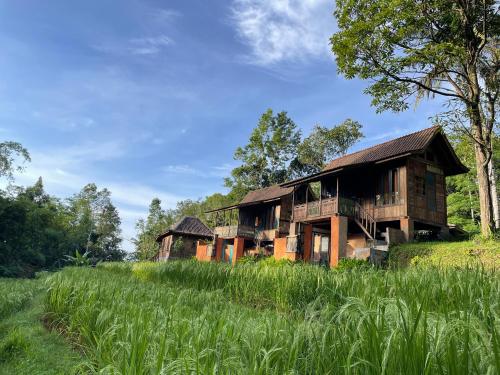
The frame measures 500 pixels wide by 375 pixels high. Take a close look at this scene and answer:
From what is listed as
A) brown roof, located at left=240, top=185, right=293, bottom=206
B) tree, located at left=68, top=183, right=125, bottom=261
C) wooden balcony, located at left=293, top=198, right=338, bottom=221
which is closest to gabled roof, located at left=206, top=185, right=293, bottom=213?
brown roof, located at left=240, top=185, right=293, bottom=206

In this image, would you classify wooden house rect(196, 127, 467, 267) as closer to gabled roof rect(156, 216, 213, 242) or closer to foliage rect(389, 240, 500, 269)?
foliage rect(389, 240, 500, 269)

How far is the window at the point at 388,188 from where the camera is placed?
17859 millimetres

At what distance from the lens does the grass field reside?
233 cm

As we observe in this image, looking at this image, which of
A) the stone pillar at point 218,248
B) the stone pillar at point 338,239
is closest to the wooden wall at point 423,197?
the stone pillar at point 338,239

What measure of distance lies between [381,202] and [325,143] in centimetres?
2211

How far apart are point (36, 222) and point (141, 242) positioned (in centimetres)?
1532

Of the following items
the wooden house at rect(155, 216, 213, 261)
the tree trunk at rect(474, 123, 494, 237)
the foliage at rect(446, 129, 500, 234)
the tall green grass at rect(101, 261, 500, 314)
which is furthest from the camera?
the wooden house at rect(155, 216, 213, 261)

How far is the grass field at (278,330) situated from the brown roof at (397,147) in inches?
463

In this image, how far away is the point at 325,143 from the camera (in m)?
39.9

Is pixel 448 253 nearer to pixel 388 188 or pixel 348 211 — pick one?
pixel 388 188

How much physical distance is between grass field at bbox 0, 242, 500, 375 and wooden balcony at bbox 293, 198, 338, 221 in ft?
34.9

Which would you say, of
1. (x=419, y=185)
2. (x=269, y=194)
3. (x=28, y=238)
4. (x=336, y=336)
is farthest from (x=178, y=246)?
(x=336, y=336)

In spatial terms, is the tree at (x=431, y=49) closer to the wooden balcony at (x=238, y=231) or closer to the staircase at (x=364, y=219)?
the staircase at (x=364, y=219)

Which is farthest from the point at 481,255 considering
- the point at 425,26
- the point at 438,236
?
the point at 425,26
